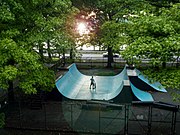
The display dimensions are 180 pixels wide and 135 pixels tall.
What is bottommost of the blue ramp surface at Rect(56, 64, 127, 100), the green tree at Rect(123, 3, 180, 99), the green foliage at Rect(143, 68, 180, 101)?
the blue ramp surface at Rect(56, 64, 127, 100)

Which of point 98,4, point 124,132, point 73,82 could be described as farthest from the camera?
point 98,4

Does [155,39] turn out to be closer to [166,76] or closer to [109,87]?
[166,76]

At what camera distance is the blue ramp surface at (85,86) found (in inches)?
878

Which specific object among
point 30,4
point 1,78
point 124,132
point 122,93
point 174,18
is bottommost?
point 124,132

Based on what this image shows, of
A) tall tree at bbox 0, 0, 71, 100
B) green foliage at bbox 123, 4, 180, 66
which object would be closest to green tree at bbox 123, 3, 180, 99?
green foliage at bbox 123, 4, 180, 66

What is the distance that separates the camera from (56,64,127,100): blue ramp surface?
2231 centimetres

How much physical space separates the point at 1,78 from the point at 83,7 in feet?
80.2

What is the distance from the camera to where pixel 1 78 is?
11.7 meters

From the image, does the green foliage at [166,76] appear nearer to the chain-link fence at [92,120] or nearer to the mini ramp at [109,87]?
the chain-link fence at [92,120]

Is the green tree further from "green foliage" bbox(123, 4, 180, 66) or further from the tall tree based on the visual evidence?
the tall tree

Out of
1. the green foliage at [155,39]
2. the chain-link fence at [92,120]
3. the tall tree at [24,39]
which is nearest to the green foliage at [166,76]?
the green foliage at [155,39]

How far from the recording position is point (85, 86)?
1045 inches

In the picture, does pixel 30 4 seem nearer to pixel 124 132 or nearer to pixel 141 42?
pixel 141 42

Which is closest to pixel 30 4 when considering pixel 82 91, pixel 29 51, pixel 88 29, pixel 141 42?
pixel 29 51
